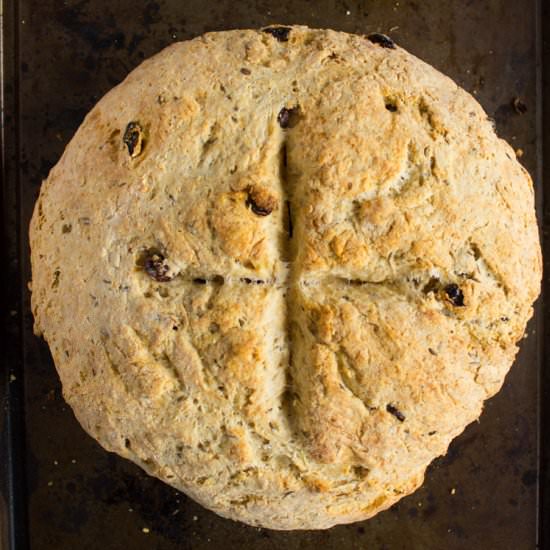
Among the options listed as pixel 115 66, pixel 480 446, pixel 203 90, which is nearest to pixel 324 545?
pixel 480 446

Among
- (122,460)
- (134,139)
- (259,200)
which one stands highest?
(134,139)

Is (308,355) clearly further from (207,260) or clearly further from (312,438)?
(207,260)

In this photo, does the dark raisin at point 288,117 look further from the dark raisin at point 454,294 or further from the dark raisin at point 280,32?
the dark raisin at point 454,294

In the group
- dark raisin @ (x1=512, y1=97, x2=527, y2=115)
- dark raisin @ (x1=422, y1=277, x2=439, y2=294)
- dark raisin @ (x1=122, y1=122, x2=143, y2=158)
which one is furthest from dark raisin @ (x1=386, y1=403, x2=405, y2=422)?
dark raisin @ (x1=512, y1=97, x2=527, y2=115)

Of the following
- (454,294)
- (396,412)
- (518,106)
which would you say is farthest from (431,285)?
(518,106)

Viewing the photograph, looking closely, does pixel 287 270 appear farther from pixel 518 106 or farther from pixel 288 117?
pixel 518 106

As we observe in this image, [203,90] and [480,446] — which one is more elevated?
[203,90]

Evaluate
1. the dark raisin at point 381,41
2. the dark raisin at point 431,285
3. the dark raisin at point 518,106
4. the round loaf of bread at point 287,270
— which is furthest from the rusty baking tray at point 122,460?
the dark raisin at point 431,285
